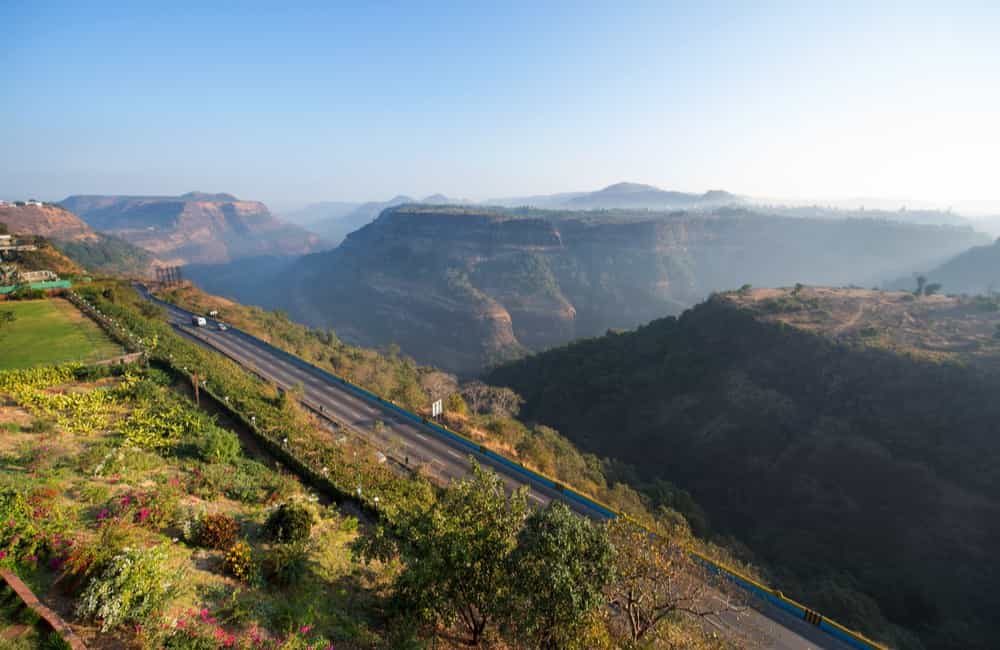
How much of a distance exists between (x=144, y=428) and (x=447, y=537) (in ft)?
69.1

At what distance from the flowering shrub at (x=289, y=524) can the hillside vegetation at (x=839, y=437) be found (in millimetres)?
34916

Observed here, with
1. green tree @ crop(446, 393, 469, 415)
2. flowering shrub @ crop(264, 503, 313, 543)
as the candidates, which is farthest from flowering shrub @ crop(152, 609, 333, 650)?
green tree @ crop(446, 393, 469, 415)

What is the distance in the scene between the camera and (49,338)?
3800 centimetres

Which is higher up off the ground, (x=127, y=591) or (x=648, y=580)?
(x=127, y=591)

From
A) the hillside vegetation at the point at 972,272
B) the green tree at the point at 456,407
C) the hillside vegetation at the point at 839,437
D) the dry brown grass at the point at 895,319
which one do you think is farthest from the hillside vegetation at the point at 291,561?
the hillside vegetation at the point at 972,272

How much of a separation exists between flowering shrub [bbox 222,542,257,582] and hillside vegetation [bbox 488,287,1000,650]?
120 ft

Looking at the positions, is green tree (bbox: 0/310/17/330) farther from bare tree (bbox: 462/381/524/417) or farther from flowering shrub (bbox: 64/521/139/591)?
bare tree (bbox: 462/381/524/417)

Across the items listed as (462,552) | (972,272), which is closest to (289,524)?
(462,552)

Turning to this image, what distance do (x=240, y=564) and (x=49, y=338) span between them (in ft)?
128

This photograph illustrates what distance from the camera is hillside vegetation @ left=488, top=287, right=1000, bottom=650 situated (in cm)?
3759

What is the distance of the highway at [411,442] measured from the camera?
76.9ft

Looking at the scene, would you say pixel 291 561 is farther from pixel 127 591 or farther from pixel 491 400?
pixel 491 400

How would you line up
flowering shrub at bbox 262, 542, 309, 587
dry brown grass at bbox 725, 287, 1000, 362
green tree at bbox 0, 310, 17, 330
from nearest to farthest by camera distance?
flowering shrub at bbox 262, 542, 309, 587, green tree at bbox 0, 310, 17, 330, dry brown grass at bbox 725, 287, 1000, 362

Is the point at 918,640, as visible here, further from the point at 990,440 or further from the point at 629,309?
the point at 629,309
